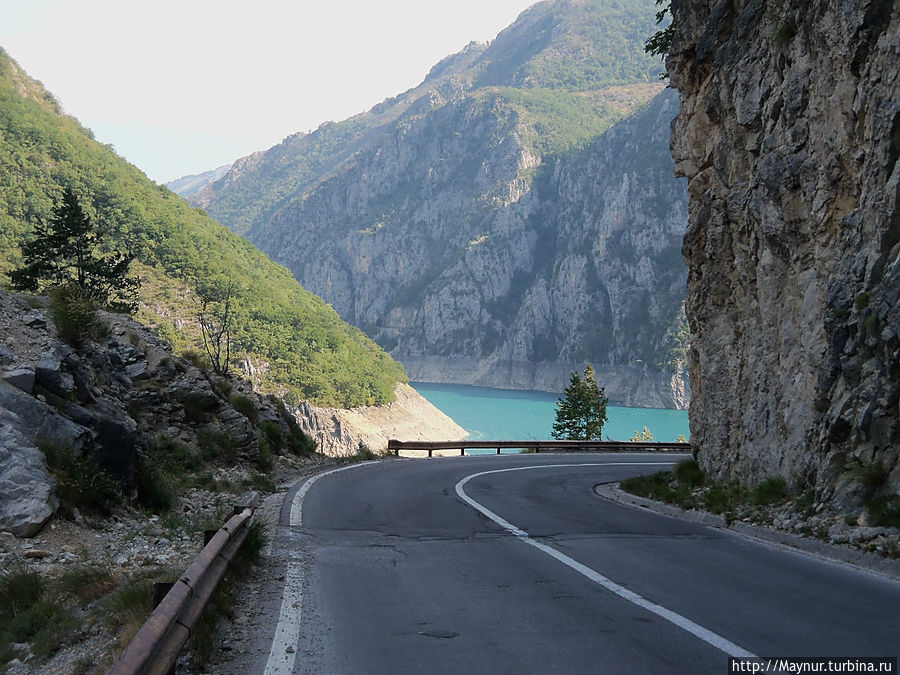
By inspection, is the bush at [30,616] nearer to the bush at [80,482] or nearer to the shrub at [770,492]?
the bush at [80,482]

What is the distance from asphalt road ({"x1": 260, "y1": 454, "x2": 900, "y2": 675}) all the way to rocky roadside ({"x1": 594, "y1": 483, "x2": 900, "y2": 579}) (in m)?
0.31

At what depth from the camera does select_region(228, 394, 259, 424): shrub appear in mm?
18359

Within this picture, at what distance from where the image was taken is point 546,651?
4438 millimetres

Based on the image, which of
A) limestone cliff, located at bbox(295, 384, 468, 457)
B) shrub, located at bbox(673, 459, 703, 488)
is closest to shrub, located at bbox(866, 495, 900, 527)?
shrub, located at bbox(673, 459, 703, 488)

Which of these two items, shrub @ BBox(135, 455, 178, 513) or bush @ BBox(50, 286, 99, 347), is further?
bush @ BBox(50, 286, 99, 347)

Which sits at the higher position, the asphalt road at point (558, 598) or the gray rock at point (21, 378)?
the gray rock at point (21, 378)

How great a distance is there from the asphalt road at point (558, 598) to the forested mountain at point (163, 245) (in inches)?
1950

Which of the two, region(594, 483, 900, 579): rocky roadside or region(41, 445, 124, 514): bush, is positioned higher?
region(41, 445, 124, 514): bush

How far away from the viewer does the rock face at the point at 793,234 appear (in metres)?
9.35

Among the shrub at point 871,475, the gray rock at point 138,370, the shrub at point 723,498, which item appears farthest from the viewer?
the gray rock at point 138,370

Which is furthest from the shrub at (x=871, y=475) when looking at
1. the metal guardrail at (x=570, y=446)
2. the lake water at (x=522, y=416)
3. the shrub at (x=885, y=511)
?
the lake water at (x=522, y=416)

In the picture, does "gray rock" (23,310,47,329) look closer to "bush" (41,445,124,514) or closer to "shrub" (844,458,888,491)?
"bush" (41,445,124,514)

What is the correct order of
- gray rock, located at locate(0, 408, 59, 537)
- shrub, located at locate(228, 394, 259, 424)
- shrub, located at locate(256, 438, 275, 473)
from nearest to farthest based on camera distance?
1. gray rock, located at locate(0, 408, 59, 537)
2. shrub, located at locate(256, 438, 275, 473)
3. shrub, located at locate(228, 394, 259, 424)

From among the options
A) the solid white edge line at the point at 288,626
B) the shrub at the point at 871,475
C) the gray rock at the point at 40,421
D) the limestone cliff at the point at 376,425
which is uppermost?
the gray rock at the point at 40,421
